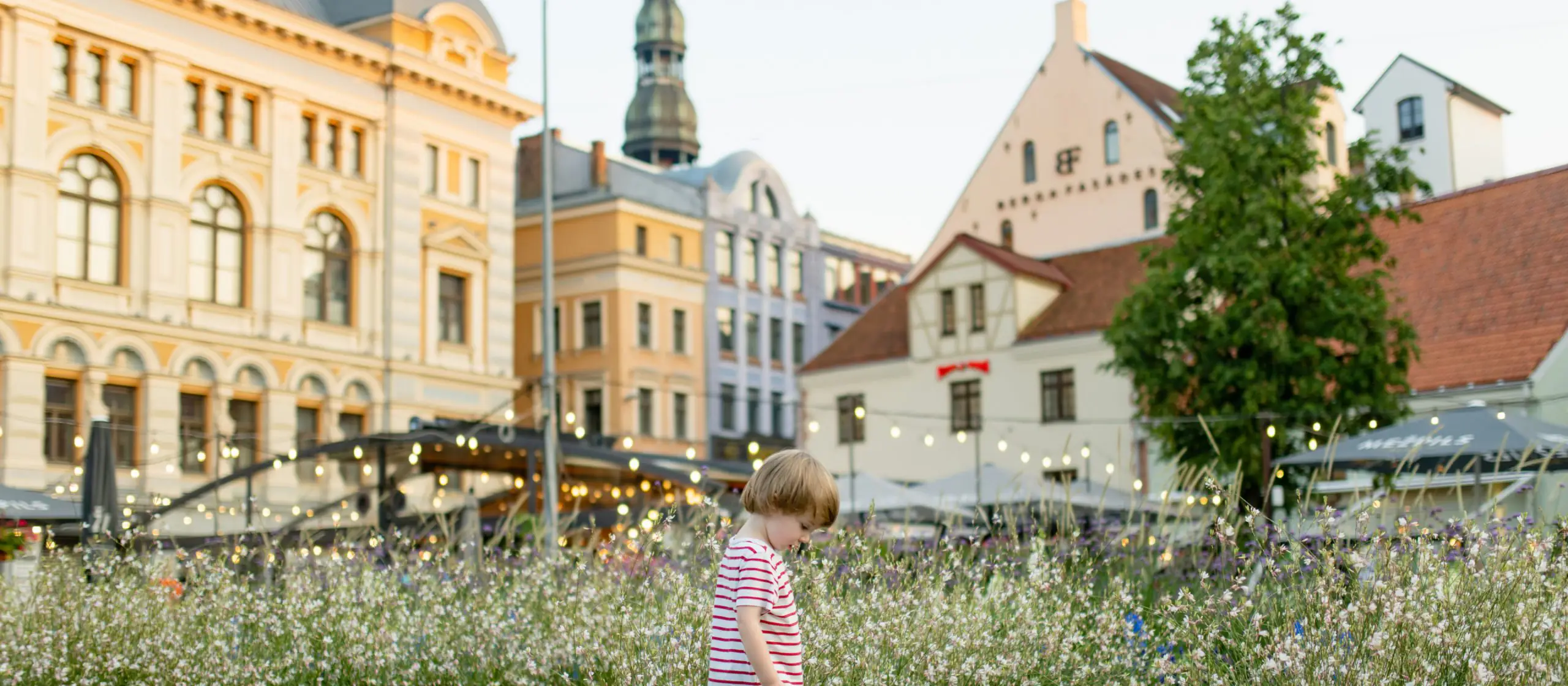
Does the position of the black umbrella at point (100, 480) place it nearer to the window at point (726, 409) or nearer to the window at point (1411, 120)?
the window at point (1411, 120)

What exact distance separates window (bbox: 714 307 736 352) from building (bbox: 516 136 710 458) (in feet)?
3.78

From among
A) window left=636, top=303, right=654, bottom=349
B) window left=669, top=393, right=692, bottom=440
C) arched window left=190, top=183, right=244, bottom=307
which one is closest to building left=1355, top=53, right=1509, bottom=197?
window left=636, top=303, right=654, bottom=349

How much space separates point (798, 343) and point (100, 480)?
4705 centimetres

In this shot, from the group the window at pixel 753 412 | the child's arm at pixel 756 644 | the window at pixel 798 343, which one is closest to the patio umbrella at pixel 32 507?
the child's arm at pixel 756 644

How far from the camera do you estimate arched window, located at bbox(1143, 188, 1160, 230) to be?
155 ft

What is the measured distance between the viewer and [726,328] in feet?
194

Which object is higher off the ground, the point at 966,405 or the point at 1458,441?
the point at 966,405

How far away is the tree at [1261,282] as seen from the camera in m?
25.0

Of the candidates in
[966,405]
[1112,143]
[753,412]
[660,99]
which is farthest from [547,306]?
[660,99]

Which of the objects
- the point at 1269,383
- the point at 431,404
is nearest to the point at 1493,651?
the point at 1269,383

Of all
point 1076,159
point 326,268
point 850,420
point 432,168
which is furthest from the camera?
point 1076,159

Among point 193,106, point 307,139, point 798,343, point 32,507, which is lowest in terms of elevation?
point 32,507

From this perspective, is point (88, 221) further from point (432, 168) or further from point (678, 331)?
point (678, 331)

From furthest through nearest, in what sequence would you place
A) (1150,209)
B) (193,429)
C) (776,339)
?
(776,339) < (1150,209) < (193,429)
